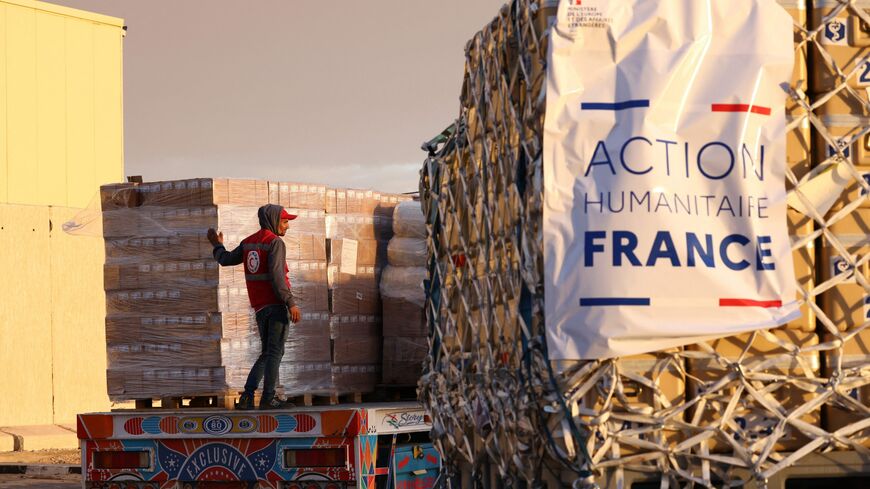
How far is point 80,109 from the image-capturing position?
23.0m

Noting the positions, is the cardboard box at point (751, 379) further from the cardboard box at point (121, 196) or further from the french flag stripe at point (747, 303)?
the cardboard box at point (121, 196)

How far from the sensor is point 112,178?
23.6 m

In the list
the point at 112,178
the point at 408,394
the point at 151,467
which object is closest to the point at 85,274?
the point at 112,178

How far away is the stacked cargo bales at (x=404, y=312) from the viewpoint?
9797mm

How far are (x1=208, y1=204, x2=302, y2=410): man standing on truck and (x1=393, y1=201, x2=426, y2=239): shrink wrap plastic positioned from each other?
123cm

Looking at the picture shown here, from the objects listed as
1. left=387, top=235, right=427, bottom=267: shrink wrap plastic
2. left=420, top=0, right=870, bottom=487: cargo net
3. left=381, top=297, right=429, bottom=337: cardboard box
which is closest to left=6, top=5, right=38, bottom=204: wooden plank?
left=387, top=235, right=427, bottom=267: shrink wrap plastic

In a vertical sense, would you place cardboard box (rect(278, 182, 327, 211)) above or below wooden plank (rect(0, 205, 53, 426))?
above

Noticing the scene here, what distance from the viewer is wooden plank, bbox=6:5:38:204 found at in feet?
71.2

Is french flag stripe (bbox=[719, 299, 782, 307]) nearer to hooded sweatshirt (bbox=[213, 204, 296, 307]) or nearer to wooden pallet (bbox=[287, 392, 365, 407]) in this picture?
hooded sweatshirt (bbox=[213, 204, 296, 307])

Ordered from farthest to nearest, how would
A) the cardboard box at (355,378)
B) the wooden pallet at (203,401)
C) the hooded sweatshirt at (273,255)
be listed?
the cardboard box at (355,378) < the wooden pallet at (203,401) < the hooded sweatshirt at (273,255)

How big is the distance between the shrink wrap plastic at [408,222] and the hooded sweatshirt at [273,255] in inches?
47.4

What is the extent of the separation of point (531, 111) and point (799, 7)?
940 millimetres

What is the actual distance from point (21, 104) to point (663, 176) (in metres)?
19.6

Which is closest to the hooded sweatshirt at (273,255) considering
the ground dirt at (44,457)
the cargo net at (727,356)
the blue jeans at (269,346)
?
the blue jeans at (269,346)
